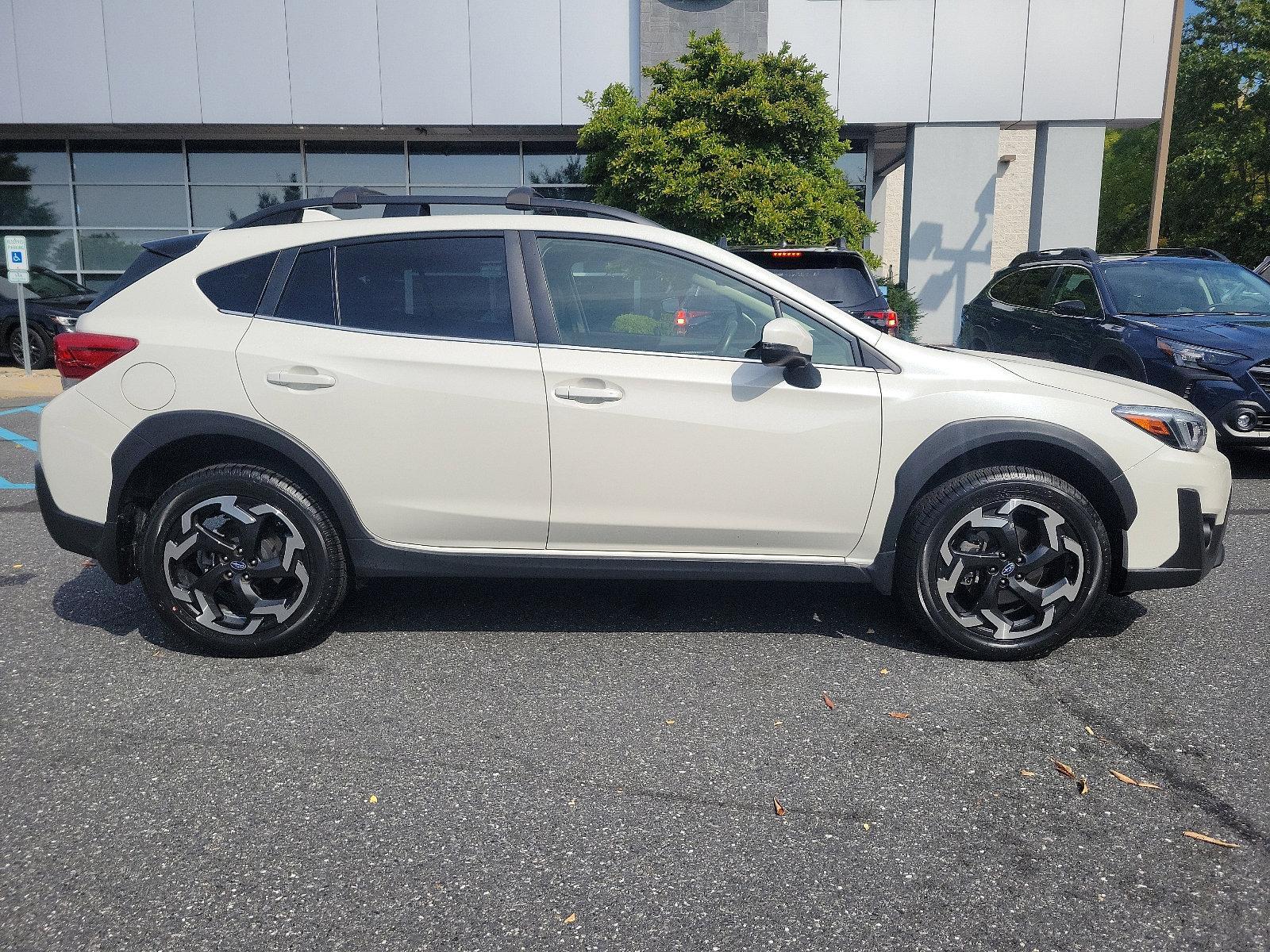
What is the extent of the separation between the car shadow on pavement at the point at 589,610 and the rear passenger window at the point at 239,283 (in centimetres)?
135

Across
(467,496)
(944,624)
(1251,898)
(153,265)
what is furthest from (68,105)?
(1251,898)

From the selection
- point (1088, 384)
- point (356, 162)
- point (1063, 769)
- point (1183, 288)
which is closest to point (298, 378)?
point (1063, 769)

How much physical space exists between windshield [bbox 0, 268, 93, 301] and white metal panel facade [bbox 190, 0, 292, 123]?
3609 millimetres

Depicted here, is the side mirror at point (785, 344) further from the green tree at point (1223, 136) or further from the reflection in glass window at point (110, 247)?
the green tree at point (1223, 136)

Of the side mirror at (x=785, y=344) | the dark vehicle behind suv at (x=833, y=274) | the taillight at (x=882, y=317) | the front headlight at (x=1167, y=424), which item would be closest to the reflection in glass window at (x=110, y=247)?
the dark vehicle behind suv at (x=833, y=274)

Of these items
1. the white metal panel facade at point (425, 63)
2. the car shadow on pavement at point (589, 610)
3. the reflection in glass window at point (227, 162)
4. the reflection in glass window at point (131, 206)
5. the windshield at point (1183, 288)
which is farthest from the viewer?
the reflection in glass window at point (131, 206)

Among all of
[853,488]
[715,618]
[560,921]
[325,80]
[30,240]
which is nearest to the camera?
[560,921]

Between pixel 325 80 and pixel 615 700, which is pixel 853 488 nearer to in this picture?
pixel 615 700

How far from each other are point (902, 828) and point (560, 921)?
3.23 feet

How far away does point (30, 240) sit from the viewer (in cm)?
1933

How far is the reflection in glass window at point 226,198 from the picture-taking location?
742 inches

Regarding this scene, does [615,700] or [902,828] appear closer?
[902,828]

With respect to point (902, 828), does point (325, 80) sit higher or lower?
higher

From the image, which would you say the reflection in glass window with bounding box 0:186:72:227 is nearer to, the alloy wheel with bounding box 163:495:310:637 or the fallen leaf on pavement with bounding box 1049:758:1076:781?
the alloy wheel with bounding box 163:495:310:637
